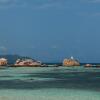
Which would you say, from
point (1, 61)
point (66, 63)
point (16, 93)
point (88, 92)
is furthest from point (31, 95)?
point (1, 61)

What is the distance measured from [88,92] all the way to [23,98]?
8.19 m

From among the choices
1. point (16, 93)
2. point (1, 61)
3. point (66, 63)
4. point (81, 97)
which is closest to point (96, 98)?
point (81, 97)

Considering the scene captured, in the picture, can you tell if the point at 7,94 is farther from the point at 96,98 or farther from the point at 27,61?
the point at 27,61

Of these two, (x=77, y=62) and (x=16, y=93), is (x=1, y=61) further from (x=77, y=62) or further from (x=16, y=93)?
(x=16, y=93)

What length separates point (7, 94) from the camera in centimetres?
4612

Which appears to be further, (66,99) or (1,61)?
(1,61)

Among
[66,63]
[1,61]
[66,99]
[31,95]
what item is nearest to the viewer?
[66,99]

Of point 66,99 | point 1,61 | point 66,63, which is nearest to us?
point 66,99

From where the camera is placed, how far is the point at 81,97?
42.8 m

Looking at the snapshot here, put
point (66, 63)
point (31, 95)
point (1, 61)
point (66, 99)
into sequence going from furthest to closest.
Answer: point (1, 61) → point (66, 63) → point (31, 95) → point (66, 99)

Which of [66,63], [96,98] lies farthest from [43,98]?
[66,63]

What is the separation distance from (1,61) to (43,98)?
128699 mm

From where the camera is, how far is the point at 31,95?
148 ft

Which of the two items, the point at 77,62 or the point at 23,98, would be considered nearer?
the point at 23,98
